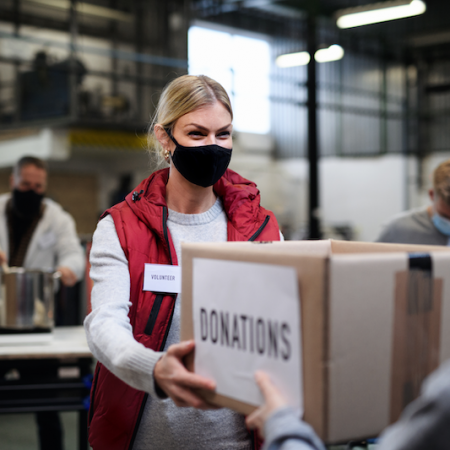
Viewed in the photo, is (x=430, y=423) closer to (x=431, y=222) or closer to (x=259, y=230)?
(x=259, y=230)

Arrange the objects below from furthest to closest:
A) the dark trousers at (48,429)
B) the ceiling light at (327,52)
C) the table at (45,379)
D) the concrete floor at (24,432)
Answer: the ceiling light at (327,52) < the concrete floor at (24,432) < the dark trousers at (48,429) < the table at (45,379)

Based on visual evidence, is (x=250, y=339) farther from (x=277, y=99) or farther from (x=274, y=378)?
(x=277, y=99)

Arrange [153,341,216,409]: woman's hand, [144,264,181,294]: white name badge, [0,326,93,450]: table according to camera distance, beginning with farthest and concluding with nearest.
A: [0,326,93,450]: table < [144,264,181,294]: white name badge < [153,341,216,409]: woman's hand

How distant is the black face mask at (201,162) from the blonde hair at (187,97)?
1.9 inches

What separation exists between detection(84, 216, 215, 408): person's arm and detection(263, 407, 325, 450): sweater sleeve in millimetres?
153

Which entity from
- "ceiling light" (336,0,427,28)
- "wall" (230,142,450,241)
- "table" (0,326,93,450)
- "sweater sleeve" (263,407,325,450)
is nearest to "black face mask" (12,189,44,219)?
"table" (0,326,93,450)

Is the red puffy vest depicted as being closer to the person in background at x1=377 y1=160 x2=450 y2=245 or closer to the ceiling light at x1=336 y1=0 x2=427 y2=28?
the person in background at x1=377 y1=160 x2=450 y2=245

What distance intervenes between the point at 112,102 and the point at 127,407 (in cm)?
771

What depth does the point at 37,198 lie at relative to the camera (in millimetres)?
3270

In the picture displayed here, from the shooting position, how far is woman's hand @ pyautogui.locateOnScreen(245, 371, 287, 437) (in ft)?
2.17

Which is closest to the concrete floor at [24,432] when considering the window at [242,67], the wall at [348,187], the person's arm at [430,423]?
the person's arm at [430,423]

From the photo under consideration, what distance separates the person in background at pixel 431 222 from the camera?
2.29 metres

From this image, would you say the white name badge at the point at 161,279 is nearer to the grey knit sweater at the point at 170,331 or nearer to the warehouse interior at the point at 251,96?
the grey knit sweater at the point at 170,331

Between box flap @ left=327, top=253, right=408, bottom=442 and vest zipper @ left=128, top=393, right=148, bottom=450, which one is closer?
box flap @ left=327, top=253, right=408, bottom=442
